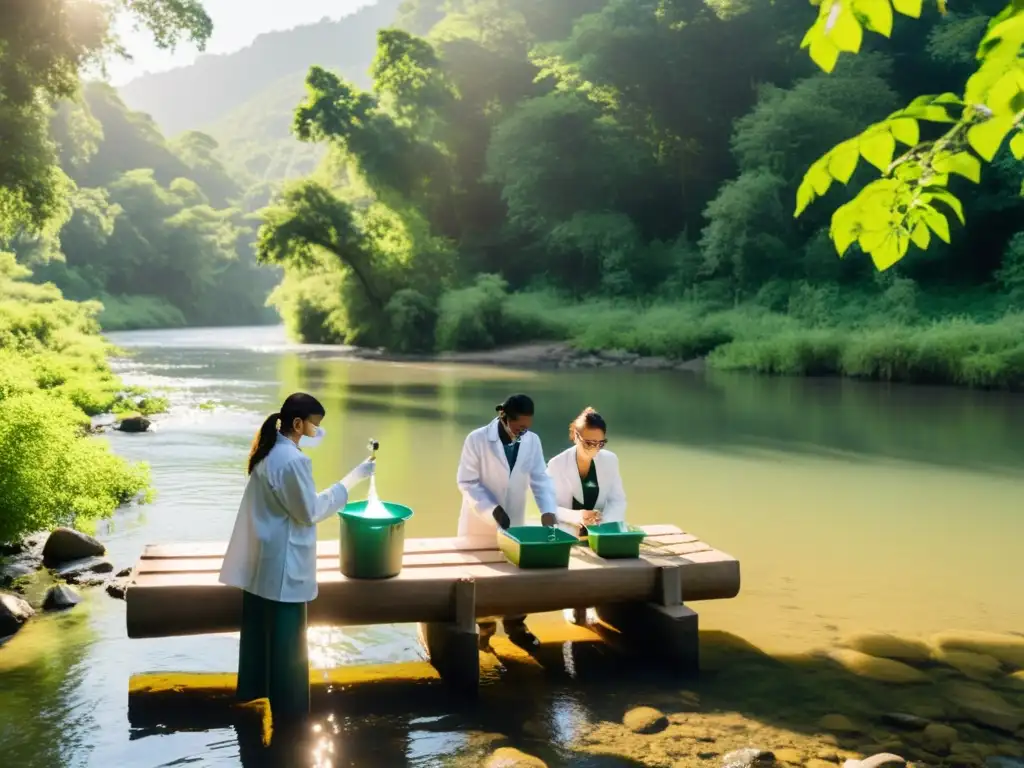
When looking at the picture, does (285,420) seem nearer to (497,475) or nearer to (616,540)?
(497,475)

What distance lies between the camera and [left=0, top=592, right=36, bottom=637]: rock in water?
639cm

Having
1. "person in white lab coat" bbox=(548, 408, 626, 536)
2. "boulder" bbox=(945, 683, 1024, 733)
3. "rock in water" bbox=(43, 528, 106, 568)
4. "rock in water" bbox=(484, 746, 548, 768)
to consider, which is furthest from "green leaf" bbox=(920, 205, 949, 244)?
"rock in water" bbox=(43, 528, 106, 568)

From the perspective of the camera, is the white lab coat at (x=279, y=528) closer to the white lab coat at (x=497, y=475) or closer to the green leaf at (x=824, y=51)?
the white lab coat at (x=497, y=475)

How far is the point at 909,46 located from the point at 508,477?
4449cm

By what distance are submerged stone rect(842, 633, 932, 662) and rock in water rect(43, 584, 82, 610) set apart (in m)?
5.49

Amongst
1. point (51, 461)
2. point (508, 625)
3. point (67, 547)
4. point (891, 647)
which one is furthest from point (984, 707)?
point (51, 461)

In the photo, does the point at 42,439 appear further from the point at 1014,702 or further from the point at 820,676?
the point at 1014,702

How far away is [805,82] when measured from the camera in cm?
3969

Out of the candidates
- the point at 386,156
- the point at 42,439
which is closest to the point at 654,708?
the point at 42,439

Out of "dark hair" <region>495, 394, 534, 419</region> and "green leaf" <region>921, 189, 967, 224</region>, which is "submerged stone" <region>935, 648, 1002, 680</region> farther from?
"green leaf" <region>921, 189, 967, 224</region>

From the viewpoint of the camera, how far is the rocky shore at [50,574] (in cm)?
669

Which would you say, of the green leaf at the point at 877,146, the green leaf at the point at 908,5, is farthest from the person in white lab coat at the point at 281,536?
the green leaf at the point at 908,5

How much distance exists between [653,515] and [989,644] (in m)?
4.78

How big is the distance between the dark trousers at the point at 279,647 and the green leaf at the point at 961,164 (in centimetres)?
351
